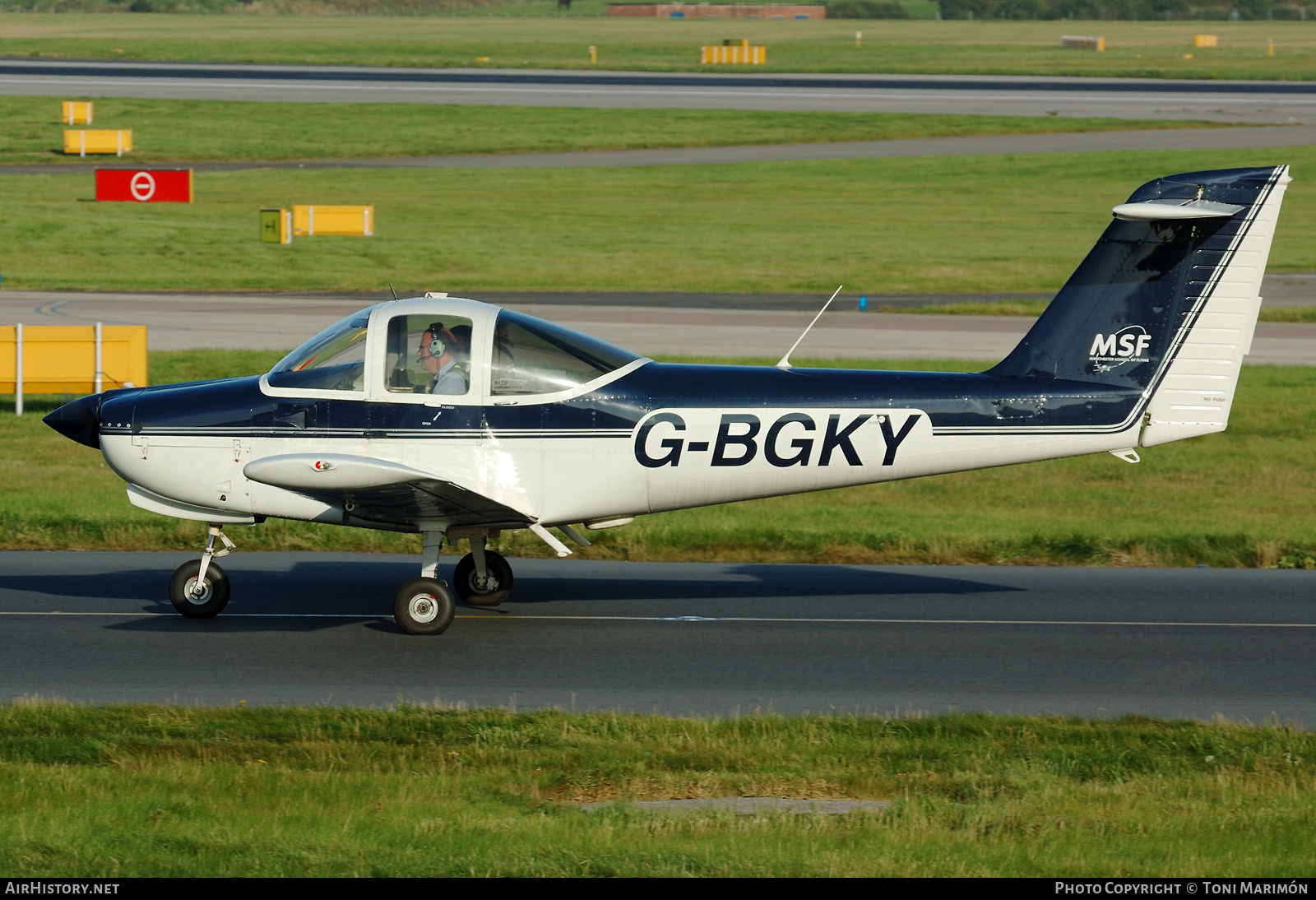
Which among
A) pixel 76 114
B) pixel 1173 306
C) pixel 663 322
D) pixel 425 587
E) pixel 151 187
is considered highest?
pixel 76 114

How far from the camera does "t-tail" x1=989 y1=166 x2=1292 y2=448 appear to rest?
10594 mm

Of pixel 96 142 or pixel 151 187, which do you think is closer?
pixel 151 187

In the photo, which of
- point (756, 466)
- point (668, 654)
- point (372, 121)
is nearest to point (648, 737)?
point (668, 654)

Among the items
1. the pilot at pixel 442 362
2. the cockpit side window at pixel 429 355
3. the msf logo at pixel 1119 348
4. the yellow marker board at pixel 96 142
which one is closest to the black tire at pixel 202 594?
the cockpit side window at pixel 429 355

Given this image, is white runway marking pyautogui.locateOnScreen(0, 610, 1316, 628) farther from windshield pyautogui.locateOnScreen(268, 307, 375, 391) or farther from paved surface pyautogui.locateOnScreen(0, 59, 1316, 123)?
paved surface pyautogui.locateOnScreen(0, 59, 1316, 123)

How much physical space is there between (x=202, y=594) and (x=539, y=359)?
3063 millimetres

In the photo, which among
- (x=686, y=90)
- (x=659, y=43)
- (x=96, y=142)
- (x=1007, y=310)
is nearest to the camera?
(x=1007, y=310)

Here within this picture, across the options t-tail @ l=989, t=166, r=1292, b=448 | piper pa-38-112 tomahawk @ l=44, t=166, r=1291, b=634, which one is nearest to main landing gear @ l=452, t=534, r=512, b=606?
piper pa-38-112 tomahawk @ l=44, t=166, r=1291, b=634

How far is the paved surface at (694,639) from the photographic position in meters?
9.39

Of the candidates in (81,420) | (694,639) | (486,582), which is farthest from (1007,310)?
(81,420)

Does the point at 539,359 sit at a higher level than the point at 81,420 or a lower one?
higher

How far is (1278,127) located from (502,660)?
195ft

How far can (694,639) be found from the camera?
35.6 feet

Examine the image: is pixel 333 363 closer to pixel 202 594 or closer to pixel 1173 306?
pixel 202 594
